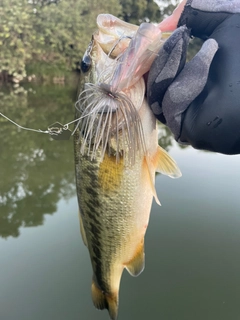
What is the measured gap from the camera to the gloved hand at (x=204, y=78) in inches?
37.1

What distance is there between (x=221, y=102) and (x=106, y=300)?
1210 mm

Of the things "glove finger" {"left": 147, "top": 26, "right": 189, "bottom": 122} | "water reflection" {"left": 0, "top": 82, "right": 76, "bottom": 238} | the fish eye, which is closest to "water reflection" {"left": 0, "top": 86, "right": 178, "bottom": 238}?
"water reflection" {"left": 0, "top": 82, "right": 76, "bottom": 238}

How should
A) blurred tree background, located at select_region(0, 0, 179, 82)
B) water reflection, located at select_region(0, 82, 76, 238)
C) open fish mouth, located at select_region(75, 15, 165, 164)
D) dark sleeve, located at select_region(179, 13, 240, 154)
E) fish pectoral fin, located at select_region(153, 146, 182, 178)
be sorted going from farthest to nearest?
blurred tree background, located at select_region(0, 0, 179, 82) < water reflection, located at select_region(0, 82, 76, 238) < fish pectoral fin, located at select_region(153, 146, 182, 178) < open fish mouth, located at select_region(75, 15, 165, 164) < dark sleeve, located at select_region(179, 13, 240, 154)

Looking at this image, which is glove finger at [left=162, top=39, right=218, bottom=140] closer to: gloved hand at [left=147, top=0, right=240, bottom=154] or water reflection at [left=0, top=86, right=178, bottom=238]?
gloved hand at [left=147, top=0, right=240, bottom=154]

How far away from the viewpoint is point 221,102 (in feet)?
3.10

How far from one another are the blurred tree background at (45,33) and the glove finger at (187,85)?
19.1m

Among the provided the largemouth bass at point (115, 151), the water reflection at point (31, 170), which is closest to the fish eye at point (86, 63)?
the largemouth bass at point (115, 151)

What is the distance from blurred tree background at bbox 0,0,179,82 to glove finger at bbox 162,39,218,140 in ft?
62.7

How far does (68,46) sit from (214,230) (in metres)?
20.2

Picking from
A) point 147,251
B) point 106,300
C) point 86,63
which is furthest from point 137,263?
point 147,251

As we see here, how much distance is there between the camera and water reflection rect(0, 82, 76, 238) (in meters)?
4.78

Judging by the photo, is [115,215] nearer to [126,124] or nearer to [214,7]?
[126,124]

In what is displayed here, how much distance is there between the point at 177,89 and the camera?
994 mm

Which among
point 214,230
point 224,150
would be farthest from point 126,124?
point 214,230
